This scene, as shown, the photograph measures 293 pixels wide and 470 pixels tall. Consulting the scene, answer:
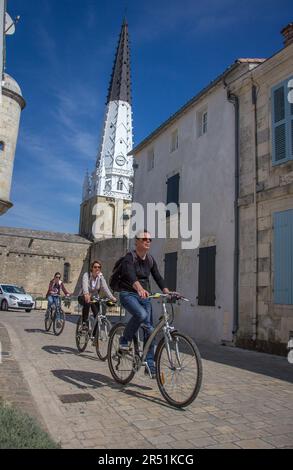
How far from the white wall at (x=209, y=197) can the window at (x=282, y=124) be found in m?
1.68

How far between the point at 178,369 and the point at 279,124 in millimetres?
7574

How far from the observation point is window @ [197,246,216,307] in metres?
11.5

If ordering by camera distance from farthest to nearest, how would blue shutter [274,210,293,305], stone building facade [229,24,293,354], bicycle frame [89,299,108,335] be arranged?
stone building facade [229,24,293,354], blue shutter [274,210,293,305], bicycle frame [89,299,108,335]

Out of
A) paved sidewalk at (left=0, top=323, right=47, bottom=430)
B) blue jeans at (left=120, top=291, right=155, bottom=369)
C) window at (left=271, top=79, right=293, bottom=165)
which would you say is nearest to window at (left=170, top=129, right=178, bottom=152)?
window at (left=271, top=79, right=293, bottom=165)

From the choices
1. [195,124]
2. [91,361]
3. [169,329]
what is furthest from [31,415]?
[195,124]

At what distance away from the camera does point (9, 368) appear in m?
5.84

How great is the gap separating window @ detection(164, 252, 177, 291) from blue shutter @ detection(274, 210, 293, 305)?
5057 millimetres

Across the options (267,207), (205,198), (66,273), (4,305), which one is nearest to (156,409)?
(267,207)

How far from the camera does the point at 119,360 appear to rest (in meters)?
5.14

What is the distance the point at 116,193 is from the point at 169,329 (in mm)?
50651

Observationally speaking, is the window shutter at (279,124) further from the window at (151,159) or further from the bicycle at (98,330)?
the window at (151,159)

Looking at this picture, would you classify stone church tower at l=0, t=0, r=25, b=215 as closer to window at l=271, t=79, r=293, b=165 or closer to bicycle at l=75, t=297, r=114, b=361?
bicycle at l=75, t=297, r=114, b=361

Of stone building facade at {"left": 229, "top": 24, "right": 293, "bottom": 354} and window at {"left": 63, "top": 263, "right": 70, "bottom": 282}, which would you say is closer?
stone building facade at {"left": 229, "top": 24, "right": 293, "bottom": 354}

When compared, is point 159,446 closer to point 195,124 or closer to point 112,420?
point 112,420
